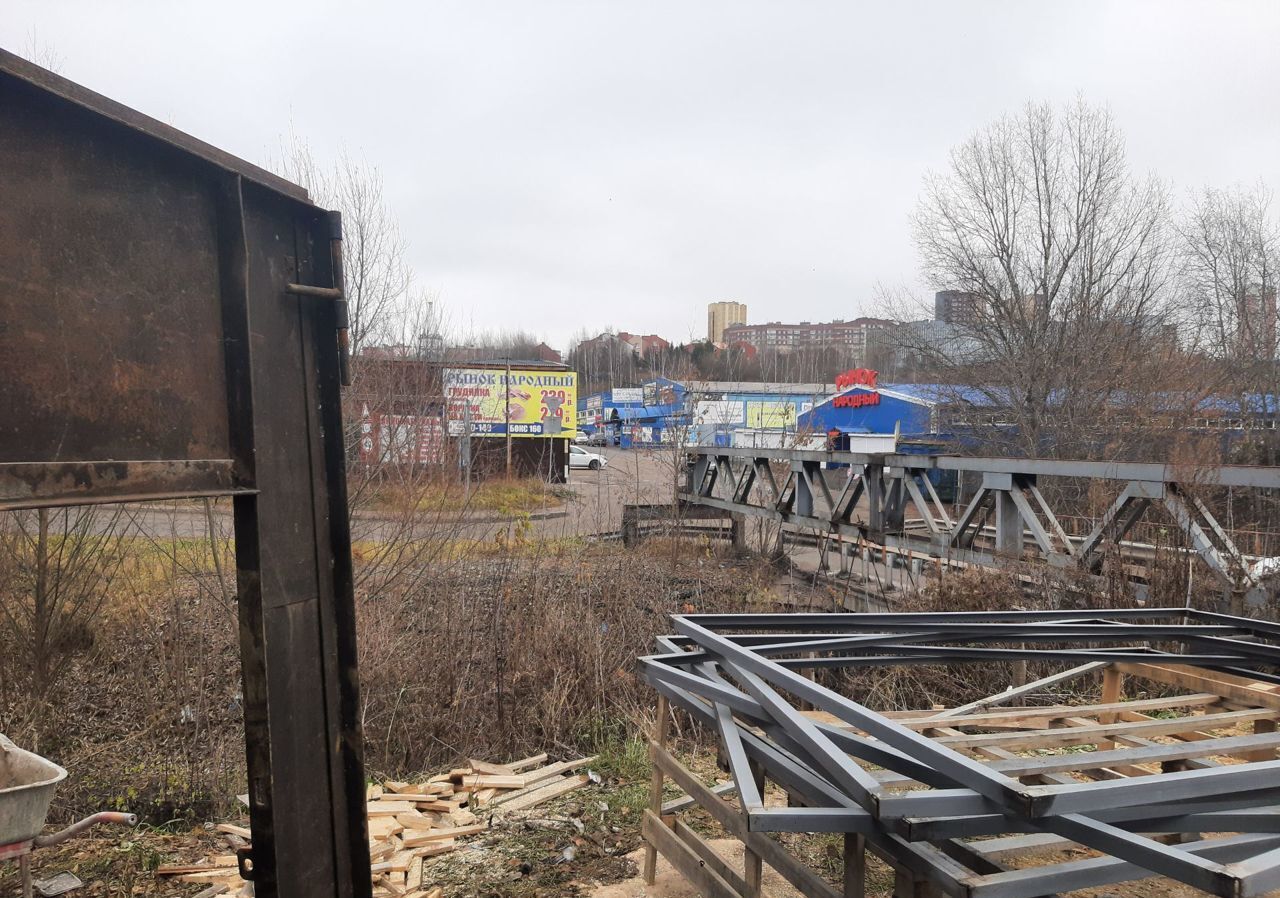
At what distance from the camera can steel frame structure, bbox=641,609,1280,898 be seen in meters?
2.74

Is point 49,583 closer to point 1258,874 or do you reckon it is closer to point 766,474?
point 1258,874

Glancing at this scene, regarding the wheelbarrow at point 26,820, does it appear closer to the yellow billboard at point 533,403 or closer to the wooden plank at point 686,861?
the wooden plank at point 686,861

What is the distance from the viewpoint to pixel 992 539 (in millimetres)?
13891

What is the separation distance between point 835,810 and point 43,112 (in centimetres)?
328

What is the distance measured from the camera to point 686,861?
14.4 feet

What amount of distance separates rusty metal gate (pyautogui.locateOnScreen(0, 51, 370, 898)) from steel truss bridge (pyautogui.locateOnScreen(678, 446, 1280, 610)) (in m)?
8.36

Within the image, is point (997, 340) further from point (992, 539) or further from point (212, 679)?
point (212, 679)

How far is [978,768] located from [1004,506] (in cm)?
885

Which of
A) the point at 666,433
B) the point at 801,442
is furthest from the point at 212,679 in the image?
the point at 801,442

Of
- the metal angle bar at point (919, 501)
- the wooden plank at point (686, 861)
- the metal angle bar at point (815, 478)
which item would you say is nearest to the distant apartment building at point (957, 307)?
the metal angle bar at point (815, 478)

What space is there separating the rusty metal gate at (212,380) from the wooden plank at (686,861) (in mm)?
1765

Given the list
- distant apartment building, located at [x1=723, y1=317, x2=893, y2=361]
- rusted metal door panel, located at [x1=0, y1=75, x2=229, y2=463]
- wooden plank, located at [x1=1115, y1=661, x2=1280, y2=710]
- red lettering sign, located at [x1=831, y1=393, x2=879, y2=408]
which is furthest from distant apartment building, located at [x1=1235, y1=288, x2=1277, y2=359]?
distant apartment building, located at [x1=723, y1=317, x2=893, y2=361]

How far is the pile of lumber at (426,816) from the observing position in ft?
16.8

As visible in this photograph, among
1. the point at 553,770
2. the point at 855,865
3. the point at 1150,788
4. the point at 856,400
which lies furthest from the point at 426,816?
the point at 856,400
